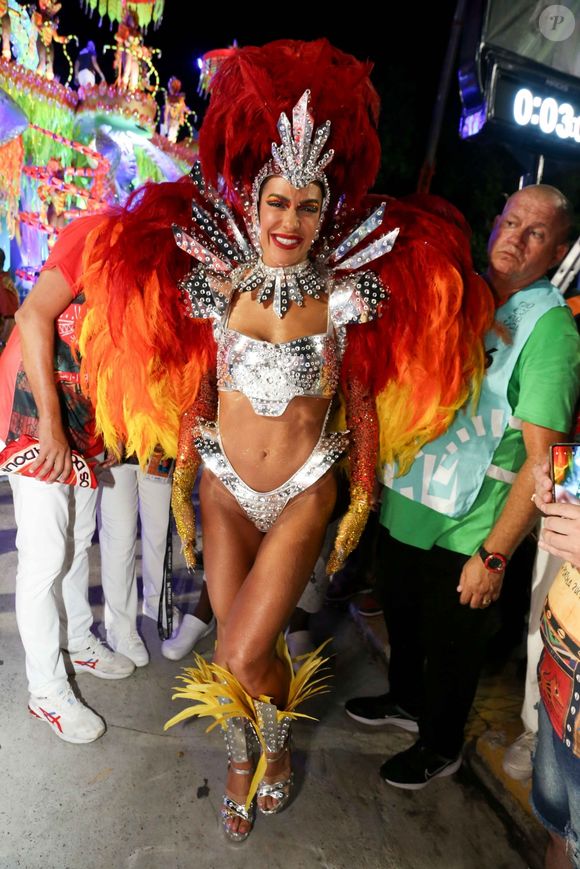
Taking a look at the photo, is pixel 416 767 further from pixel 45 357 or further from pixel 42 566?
pixel 45 357

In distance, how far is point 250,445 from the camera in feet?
6.07

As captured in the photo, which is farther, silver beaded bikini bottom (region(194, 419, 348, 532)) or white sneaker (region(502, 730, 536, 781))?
white sneaker (region(502, 730, 536, 781))

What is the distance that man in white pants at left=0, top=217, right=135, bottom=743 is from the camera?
1.96m

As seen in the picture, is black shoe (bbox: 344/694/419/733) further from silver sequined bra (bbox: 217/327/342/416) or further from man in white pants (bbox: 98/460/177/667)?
silver sequined bra (bbox: 217/327/342/416)

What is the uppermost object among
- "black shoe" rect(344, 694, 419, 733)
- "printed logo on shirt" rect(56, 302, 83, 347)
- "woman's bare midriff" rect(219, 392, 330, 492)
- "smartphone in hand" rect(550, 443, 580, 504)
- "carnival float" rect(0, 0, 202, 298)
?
"carnival float" rect(0, 0, 202, 298)

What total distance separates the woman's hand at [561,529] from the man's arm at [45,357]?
1.61m

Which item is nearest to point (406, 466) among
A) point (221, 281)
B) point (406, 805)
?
point (221, 281)

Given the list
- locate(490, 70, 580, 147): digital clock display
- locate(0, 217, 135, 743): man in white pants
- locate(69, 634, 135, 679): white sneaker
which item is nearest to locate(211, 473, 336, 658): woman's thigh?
locate(0, 217, 135, 743): man in white pants

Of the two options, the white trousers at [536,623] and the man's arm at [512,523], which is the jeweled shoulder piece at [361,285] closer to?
the man's arm at [512,523]

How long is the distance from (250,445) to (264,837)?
1328mm

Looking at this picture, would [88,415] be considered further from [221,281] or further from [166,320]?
[221,281]

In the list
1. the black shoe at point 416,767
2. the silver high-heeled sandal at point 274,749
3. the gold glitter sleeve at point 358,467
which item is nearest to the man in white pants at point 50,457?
the silver high-heeled sandal at point 274,749

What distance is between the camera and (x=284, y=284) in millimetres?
1836

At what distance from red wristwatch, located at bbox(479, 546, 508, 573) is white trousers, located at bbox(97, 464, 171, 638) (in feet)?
4.81
